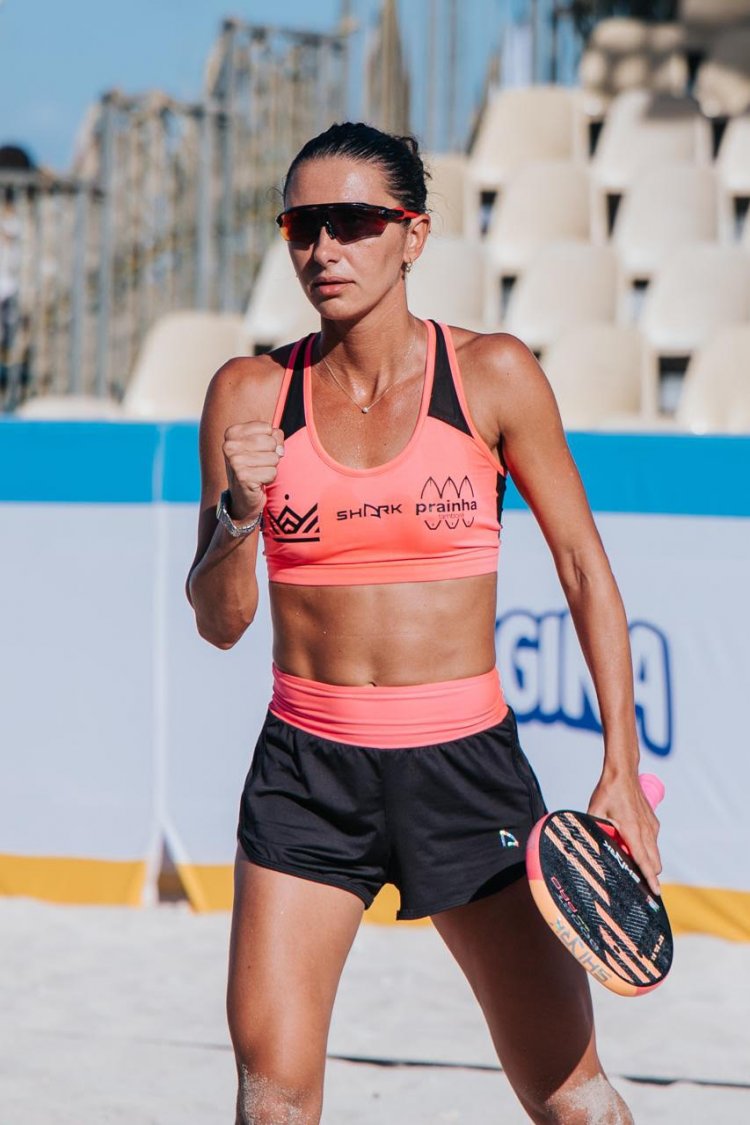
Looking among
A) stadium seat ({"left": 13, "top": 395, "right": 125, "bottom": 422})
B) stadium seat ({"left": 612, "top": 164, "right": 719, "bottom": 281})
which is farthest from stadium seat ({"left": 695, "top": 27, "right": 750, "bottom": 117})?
stadium seat ({"left": 13, "top": 395, "right": 125, "bottom": 422})

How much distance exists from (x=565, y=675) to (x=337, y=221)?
254cm

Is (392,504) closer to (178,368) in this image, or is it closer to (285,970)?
(285,970)

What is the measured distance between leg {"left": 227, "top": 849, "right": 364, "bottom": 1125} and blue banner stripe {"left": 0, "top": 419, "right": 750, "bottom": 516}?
2496mm

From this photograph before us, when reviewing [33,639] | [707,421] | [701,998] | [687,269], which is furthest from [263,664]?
[687,269]

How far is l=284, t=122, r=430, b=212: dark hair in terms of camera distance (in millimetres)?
2354

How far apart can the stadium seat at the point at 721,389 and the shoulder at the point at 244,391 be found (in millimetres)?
4812

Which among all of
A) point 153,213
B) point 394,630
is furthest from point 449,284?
point 394,630

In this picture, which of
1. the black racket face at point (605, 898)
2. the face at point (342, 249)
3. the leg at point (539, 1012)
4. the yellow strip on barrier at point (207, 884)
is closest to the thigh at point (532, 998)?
the leg at point (539, 1012)

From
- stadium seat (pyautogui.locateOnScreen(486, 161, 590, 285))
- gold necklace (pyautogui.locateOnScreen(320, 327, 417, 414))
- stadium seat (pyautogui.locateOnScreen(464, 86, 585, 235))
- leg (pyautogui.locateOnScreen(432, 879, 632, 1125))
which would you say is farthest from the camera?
stadium seat (pyautogui.locateOnScreen(464, 86, 585, 235))

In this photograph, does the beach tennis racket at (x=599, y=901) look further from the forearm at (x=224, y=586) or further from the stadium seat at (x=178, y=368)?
the stadium seat at (x=178, y=368)

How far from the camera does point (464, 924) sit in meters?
2.39

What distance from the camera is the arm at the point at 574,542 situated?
2320 mm

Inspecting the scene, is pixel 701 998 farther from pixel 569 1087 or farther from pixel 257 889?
pixel 257 889

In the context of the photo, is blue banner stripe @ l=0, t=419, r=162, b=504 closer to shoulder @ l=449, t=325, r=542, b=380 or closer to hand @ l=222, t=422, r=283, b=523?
shoulder @ l=449, t=325, r=542, b=380
